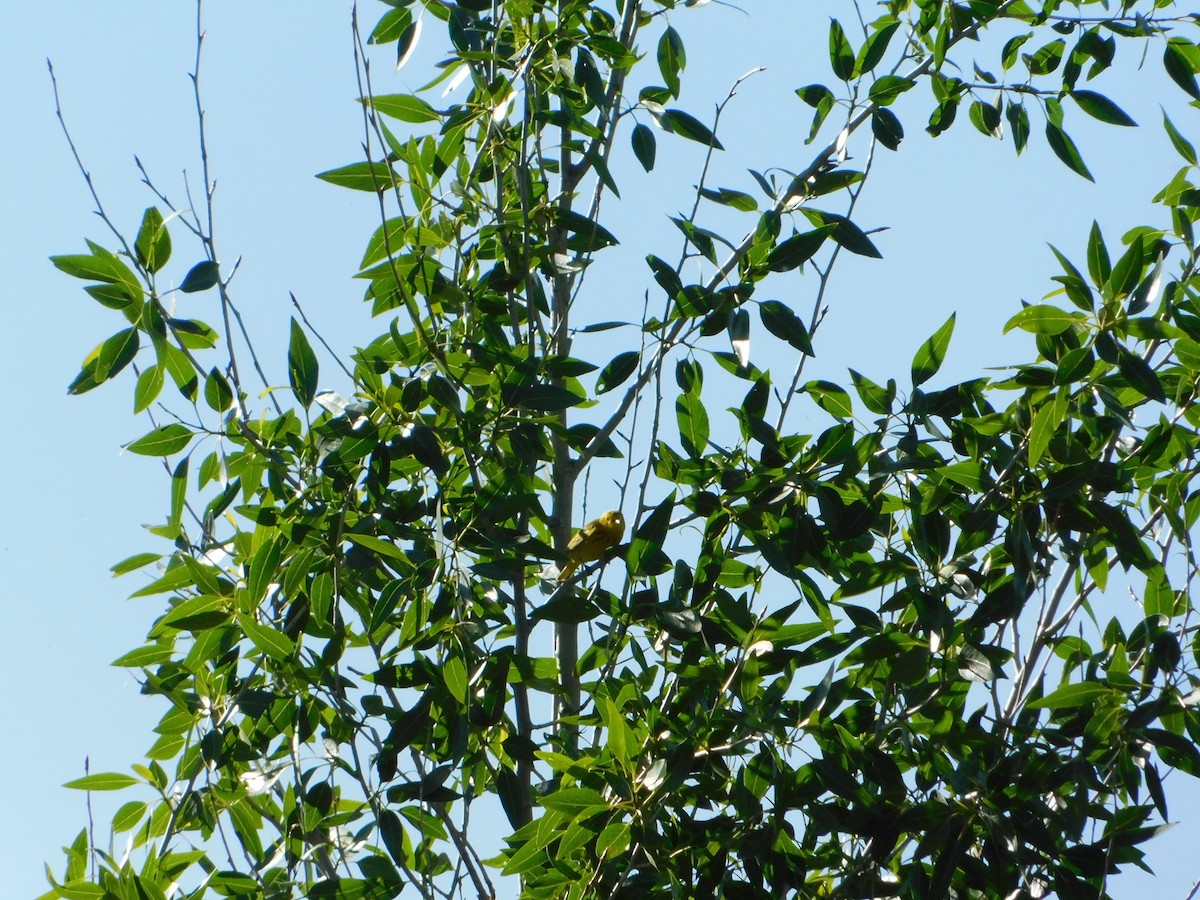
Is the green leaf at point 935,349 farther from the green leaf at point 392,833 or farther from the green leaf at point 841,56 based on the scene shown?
the green leaf at point 392,833

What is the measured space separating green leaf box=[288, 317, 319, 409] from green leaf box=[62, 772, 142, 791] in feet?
2.24

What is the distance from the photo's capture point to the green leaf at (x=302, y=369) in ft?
5.92

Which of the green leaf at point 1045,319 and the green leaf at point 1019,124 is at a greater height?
the green leaf at point 1019,124

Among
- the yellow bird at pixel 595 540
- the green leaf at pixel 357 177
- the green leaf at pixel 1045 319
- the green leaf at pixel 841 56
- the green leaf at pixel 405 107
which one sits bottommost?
the green leaf at pixel 1045 319

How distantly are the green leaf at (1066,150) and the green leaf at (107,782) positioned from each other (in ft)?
6.12

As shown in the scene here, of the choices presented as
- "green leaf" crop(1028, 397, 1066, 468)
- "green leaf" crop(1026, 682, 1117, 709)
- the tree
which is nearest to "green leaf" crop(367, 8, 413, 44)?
the tree

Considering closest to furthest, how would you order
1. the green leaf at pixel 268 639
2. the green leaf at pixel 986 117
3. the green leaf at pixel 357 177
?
the green leaf at pixel 268 639 < the green leaf at pixel 357 177 < the green leaf at pixel 986 117

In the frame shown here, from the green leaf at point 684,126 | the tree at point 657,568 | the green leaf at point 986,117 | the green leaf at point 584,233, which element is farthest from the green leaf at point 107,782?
the green leaf at point 986,117

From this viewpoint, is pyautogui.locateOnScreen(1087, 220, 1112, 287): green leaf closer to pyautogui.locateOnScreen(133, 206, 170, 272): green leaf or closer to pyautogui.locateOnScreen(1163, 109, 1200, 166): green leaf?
pyautogui.locateOnScreen(1163, 109, 1200, 166): green leaf

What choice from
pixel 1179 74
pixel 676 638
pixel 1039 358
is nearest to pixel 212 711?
pixel 676 638

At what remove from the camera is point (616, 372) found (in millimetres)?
1975

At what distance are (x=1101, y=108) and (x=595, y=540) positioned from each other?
1133 mm

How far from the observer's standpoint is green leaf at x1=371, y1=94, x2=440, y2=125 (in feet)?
6.66

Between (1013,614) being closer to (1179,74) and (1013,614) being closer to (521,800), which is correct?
(521,800)
